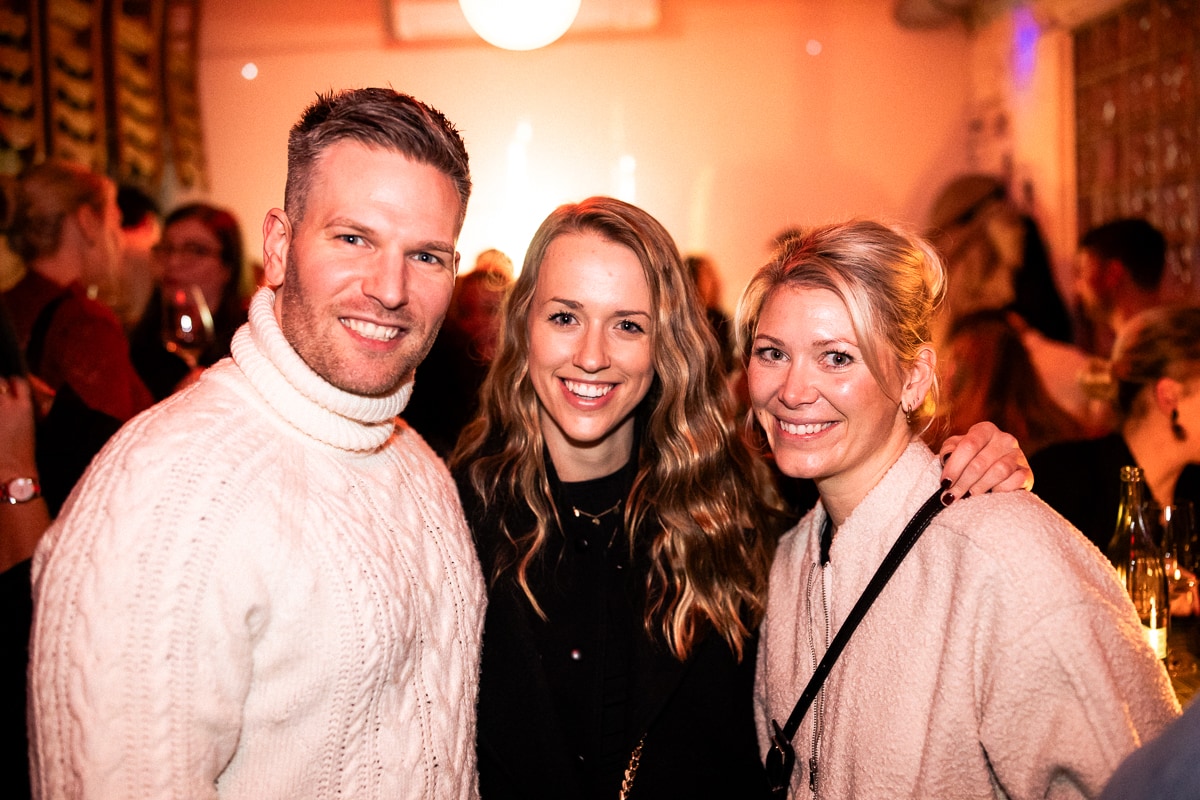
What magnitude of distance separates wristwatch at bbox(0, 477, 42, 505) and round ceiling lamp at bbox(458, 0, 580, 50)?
4641 millimetres

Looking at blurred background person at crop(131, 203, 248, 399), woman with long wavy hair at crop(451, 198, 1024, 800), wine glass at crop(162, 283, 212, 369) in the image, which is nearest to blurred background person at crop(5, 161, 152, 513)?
wine glass at crop(162, 283, 212, 369)

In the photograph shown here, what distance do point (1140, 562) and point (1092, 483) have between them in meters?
0.53

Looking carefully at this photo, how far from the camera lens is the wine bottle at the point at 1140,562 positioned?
2217 millimetres

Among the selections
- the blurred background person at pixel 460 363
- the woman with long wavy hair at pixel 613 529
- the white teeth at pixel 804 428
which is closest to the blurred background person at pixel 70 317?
the blurred background person at pixel 460 363

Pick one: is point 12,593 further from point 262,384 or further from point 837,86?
point 837,86

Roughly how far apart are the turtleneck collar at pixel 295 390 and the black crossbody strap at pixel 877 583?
0.96 meters

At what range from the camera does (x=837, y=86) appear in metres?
7.18

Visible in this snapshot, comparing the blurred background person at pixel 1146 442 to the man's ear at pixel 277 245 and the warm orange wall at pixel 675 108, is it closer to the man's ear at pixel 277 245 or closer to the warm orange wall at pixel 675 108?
the man's ear at pixel 277 245

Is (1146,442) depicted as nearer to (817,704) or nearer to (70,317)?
(817,704)

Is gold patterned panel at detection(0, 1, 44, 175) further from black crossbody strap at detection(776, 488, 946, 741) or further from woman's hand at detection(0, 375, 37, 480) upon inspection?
black crossbody strap at detection(776, 488, 946, 741)

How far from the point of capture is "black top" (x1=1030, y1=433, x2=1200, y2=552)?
2.70m

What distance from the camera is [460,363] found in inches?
139

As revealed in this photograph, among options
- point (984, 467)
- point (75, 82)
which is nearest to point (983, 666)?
point (984, 467)

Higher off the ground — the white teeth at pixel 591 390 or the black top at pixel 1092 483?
the white teeth at pixel 591 390
